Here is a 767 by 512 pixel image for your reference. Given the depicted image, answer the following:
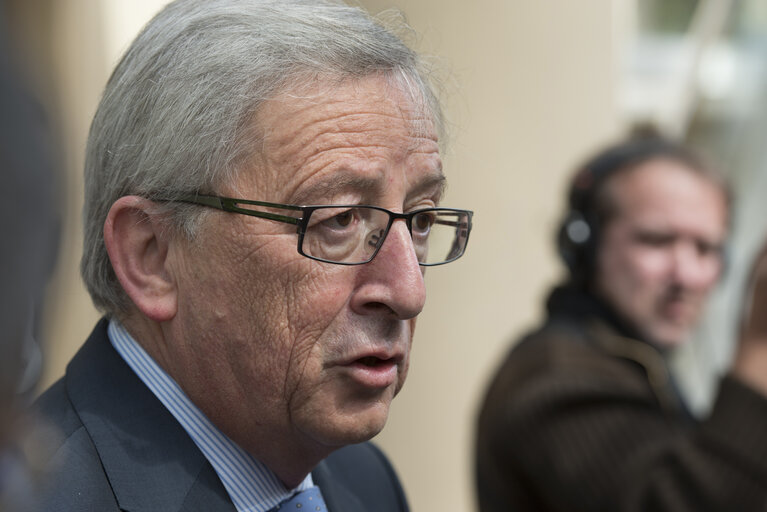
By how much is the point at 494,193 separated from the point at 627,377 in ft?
8.58

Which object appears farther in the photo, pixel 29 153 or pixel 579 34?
pixel 579 34

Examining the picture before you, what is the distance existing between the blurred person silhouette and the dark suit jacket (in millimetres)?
866

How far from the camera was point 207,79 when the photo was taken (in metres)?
1.59

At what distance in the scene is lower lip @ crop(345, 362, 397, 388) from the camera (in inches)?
64.3

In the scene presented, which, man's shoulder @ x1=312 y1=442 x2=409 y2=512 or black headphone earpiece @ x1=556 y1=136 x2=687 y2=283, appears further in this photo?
black headphone earpiece @ x1=556 y1=136 x2=687 y2=283

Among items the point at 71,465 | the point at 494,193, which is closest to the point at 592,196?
the point at 494,193

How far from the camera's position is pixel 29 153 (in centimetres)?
58

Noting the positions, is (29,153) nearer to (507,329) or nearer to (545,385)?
(545,385)

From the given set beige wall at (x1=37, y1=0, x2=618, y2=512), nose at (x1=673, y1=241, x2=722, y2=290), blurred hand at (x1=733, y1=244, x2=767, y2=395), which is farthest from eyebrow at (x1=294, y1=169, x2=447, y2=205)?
beige wall at (x1=37, y1=0, x2=618, y2=512)

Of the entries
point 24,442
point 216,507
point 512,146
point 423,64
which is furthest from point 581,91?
point 24,442

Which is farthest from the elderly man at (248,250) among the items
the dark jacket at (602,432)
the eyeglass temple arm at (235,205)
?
the dark jacket at (602,432)

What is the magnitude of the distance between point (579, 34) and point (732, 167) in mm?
1803

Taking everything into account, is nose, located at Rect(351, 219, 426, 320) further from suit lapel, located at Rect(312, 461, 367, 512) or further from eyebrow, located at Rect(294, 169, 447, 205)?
suit lapel, located at Rect(312, 461, 367, 512)

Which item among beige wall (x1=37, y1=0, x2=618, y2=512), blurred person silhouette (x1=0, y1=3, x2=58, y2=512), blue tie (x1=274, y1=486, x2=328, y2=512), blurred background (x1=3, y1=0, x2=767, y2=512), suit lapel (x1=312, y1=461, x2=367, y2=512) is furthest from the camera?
beige wall (x1=37, y1=0, x2=618, y2=512)
